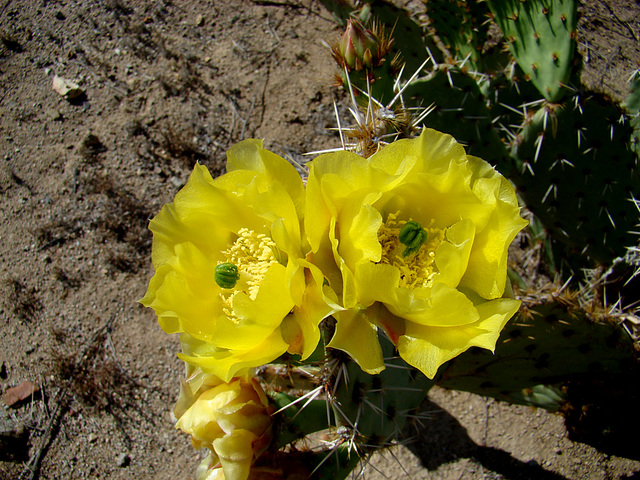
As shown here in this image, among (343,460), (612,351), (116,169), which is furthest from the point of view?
(116,169)

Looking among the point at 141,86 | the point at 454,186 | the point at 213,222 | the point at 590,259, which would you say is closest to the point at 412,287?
the point at 454,186

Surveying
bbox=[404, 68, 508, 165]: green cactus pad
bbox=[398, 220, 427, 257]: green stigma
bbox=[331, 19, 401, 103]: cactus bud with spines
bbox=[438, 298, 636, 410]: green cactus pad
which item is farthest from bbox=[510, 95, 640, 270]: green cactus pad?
bbox=[398, 220, 427, 257]: green stigma

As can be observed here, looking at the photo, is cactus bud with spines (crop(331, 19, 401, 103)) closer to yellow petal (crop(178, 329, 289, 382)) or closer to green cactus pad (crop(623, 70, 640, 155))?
yellow petal (crop(178, 329, 289, 382))

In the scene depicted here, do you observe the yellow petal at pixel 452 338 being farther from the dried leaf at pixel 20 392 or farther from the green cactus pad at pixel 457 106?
the dried leaf at pixel 20 392

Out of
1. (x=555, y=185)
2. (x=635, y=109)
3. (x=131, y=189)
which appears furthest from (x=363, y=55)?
(x=131, y=189)

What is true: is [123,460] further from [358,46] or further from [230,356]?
[358,46]

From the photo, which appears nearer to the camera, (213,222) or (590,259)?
(213,222)

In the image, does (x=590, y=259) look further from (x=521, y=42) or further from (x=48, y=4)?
(x=48, y=4)
